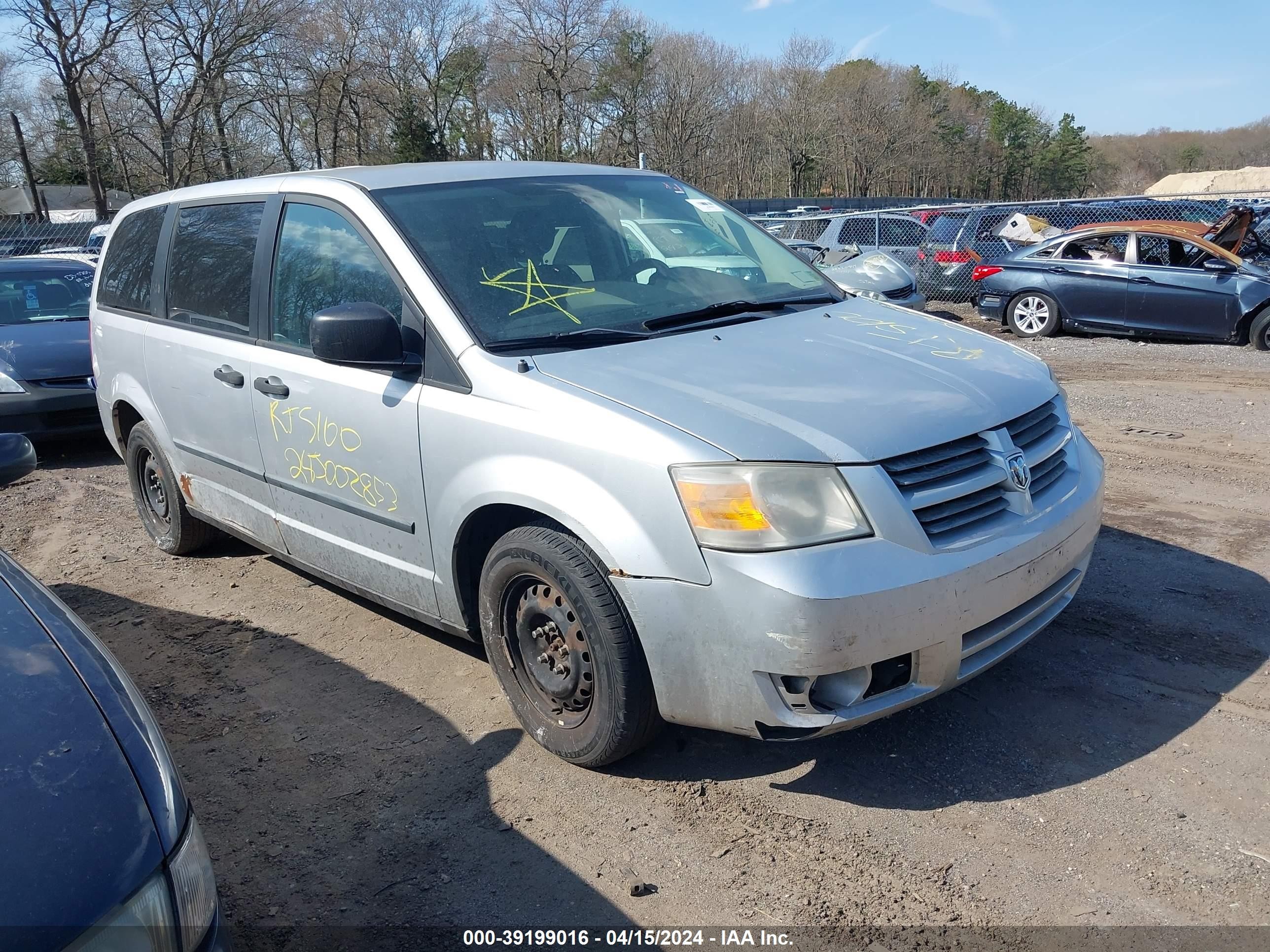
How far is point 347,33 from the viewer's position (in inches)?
1852

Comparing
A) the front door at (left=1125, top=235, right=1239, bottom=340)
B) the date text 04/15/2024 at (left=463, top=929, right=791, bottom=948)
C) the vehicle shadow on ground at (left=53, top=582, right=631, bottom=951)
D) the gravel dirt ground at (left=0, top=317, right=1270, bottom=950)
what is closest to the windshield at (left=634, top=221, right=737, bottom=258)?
the gravel dirt ground at (left=0, top=317, right=1270, bottom=950)

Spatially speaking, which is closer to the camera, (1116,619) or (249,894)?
(249,894)

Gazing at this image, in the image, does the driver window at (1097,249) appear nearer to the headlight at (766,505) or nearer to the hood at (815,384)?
the hood at (815,384)

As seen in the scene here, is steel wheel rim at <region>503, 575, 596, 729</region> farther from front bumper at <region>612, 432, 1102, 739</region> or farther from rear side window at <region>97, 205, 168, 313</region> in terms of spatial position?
rear side window at <region>97, 205, 168, 313</region>

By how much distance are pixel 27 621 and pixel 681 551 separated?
157 cm

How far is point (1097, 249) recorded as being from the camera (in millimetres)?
12648

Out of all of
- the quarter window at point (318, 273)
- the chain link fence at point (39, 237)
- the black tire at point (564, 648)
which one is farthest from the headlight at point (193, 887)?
the chain link fence at point (39, 237)

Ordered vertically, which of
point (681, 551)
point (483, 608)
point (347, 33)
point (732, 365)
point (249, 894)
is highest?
point (347, 33)

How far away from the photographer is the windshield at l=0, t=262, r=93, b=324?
8891mm

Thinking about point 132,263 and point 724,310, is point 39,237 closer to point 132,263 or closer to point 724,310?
point 132,263

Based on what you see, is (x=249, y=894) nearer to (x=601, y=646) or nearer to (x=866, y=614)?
(x=601, y=646)

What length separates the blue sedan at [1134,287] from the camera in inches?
459

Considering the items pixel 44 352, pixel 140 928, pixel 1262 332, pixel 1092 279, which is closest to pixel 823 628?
pixel 140 928

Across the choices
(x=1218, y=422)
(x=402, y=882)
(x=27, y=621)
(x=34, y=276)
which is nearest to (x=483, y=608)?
(x=402, y=882)
